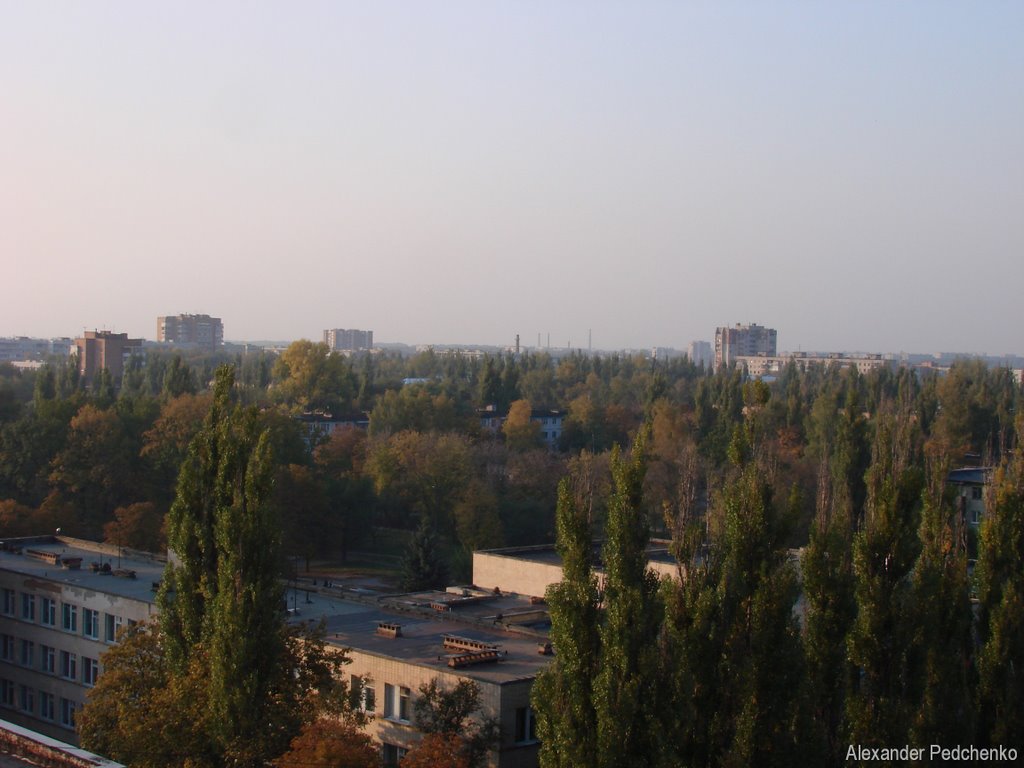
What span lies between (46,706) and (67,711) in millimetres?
1028

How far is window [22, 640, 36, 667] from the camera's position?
1152 inches

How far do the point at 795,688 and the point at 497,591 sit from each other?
1566 cm

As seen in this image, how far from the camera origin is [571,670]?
15.4 m

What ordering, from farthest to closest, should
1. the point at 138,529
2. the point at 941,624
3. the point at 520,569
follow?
the point at 138,529, the point at 520,569, the point at 941,624

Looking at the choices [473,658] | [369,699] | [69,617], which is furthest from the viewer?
[69,617]

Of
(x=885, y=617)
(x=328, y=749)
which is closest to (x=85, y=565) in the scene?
(x=328, y=749)

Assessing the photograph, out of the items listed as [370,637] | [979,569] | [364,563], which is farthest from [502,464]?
[979,569]

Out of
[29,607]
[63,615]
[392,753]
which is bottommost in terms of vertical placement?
[392,753]

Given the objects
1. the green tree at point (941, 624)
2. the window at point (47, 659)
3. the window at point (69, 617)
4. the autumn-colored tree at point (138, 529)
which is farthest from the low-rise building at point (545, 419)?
the green tree at point (941, 624)

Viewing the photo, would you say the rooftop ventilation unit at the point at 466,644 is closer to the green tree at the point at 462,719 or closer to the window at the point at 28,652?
the green tree at the point at 462,719

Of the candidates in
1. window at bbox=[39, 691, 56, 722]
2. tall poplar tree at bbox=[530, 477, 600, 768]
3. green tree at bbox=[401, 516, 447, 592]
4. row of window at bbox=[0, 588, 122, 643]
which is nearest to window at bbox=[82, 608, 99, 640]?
row of window at bbox=[0, 588, 122, 643]

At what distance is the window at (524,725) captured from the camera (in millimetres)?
19641

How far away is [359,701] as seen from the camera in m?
21.0

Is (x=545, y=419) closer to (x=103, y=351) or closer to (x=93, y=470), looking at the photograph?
(x=93, y=470)
